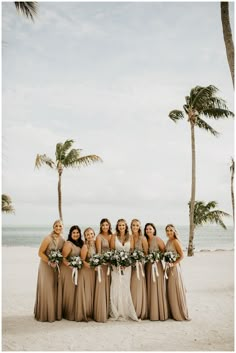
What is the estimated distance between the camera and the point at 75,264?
8.00 metres

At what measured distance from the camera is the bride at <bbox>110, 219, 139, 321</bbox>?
8.22 m

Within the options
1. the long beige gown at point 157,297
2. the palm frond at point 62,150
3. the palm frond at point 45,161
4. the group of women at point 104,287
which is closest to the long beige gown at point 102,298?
the group of women at point 104,287

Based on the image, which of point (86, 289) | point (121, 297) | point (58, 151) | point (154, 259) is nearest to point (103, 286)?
point (86, 289)

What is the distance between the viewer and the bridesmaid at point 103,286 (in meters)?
8.02

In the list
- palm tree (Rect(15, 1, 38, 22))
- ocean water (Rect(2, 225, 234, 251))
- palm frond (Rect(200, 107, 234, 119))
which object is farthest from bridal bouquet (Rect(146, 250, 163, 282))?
ocean water (Rect(2, 225, 234, 251))

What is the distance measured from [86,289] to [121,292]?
2.65 ft

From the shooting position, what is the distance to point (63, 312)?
325 inches

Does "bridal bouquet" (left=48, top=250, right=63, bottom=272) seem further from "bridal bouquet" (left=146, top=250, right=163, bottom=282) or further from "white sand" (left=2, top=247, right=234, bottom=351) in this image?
"bridal bouquet" (left=146, top=250, right=163, bottom=282)

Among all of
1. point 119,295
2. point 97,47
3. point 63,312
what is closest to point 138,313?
point 119,295

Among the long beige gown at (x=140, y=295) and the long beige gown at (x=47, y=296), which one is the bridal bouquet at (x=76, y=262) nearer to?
the long beige gown at (x=47, y=296)

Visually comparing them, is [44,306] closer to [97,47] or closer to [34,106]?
[97,47]

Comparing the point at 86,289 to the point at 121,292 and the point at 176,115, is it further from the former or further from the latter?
the point at 176,115

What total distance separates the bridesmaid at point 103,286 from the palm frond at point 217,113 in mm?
14756

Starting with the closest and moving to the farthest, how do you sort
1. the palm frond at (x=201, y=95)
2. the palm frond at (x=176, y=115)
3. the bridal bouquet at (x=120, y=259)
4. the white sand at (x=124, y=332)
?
the white sand at (x=124, y=332) → the bridal bouquet at (x=120, y=259) → the palm frond at (x=201, y=95) → the palm frond at (x=176, y=115)
